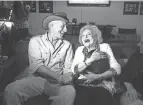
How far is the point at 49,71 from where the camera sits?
1.33m

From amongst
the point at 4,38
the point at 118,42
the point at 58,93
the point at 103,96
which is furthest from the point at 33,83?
the point at 118,42

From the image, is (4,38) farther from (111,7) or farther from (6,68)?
(111,7)

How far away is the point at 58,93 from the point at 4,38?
0.45 metres

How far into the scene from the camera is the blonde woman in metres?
1.30

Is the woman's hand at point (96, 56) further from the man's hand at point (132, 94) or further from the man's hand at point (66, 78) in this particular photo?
the man's hand at point (132, 94)

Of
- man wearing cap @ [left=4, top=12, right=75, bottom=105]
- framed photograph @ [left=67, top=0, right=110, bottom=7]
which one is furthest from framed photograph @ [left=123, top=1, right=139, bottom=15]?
Answer: man wearing cap @ [left=4, top=12, right=75, bottom=105]

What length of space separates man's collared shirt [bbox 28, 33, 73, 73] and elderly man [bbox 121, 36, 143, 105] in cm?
35

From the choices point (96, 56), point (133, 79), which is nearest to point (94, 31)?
point (96, 56)

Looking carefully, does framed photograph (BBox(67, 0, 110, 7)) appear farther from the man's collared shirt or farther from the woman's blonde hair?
the man's collared shirt

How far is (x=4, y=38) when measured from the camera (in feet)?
4.32

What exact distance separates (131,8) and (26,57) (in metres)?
0.67

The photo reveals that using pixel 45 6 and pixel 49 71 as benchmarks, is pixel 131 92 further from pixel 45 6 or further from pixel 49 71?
pixel 45 6

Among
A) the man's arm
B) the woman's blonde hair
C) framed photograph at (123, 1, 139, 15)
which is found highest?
framed photograph at (123, 1, 139, 15)

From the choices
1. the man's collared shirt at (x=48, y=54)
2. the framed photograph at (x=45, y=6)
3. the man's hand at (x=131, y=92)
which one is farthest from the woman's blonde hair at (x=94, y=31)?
the man's hand at (x=131, y=92)
